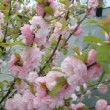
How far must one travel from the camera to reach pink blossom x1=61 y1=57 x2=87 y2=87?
578 mm

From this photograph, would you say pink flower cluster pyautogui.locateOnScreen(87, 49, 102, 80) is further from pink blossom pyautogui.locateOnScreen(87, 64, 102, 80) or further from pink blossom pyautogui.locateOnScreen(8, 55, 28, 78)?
pink blossom pyautogui.locateOnScreen(8, 55, 28, 78)

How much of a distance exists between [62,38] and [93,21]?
869 mm

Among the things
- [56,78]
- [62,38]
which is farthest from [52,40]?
[56,78]

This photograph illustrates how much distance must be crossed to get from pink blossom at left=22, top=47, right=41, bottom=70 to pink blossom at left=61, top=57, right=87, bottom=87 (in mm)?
218

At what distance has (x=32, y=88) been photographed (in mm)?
798

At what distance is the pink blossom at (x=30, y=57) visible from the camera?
80 cm

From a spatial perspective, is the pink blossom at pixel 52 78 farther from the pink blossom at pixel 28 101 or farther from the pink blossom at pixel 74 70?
the pink blossom at pixel 28 101

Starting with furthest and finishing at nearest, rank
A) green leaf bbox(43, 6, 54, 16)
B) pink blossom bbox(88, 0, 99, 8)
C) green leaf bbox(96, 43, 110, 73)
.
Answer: pink blossom bbox(88, 0, 99, 8) → green leaf bbox(43, 6, 54, 16) → green leaf bbox(96, 43, 110, 73)

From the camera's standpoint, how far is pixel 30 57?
2.64ft

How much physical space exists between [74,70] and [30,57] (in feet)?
0.83

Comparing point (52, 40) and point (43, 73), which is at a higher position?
point (52, 40)

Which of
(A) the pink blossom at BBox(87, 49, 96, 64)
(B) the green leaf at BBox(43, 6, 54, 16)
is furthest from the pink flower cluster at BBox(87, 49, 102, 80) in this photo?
(B) the green leaf at BBox(43, 6, 54, 16)

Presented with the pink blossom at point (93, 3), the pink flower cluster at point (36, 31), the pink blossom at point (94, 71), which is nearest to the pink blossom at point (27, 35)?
the pink flower cluster at point (36, 31)

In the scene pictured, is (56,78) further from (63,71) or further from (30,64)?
(30,64)
